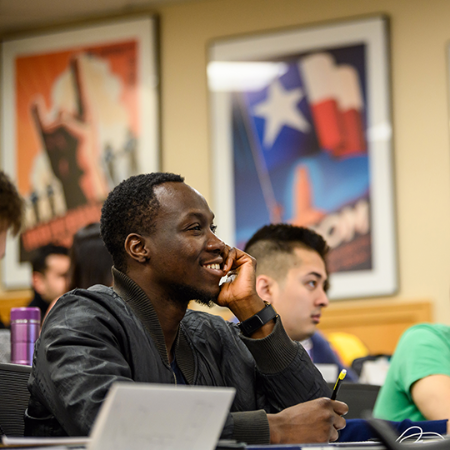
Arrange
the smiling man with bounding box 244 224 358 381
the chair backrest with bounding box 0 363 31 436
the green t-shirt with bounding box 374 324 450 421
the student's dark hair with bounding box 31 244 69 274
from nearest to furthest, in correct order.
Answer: the chair backrest with bounding box 0 363 31 436
the green t-shirt with bounding box 374 324 450 421
the smiling man with bounding box 244 224 358 381
the student's dark hair with bounding box 31 244 69 274

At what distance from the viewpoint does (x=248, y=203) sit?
5090 millimetres

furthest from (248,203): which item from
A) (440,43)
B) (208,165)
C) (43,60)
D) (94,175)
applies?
(43,60)

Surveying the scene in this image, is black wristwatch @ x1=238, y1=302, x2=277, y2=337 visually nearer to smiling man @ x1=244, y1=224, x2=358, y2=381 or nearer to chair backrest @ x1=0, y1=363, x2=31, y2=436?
chair backrest @ x1=0, y1=363, x2=31, y2=436

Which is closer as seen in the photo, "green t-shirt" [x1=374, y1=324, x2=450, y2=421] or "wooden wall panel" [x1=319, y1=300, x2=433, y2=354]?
"green t-shirt" [x1=374, y1=324, x2=450, y2=421]

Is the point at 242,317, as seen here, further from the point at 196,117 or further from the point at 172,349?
the point at 196,117

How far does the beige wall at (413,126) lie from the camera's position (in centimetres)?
471

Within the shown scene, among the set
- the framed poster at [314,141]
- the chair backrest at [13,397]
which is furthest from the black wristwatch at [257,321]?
the framed poster at [314,141]

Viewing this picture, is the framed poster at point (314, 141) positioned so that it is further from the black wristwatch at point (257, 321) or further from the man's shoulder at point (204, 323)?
the black wristwatch at point (257, 321)

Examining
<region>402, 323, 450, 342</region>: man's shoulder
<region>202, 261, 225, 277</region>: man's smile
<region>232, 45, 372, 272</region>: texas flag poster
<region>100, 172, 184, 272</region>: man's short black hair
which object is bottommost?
<region>402, 323, 450, 342</region>: man's shoulder

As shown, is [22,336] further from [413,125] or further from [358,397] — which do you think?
[413,125]

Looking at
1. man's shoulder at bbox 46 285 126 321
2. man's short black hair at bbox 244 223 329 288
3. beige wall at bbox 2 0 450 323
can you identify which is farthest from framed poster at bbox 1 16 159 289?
man's shoulder at bbox 46 285 126 321

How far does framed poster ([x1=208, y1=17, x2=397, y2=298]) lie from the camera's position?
189 inches

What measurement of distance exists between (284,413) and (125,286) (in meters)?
0.41

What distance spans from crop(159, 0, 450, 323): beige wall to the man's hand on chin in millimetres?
3489
